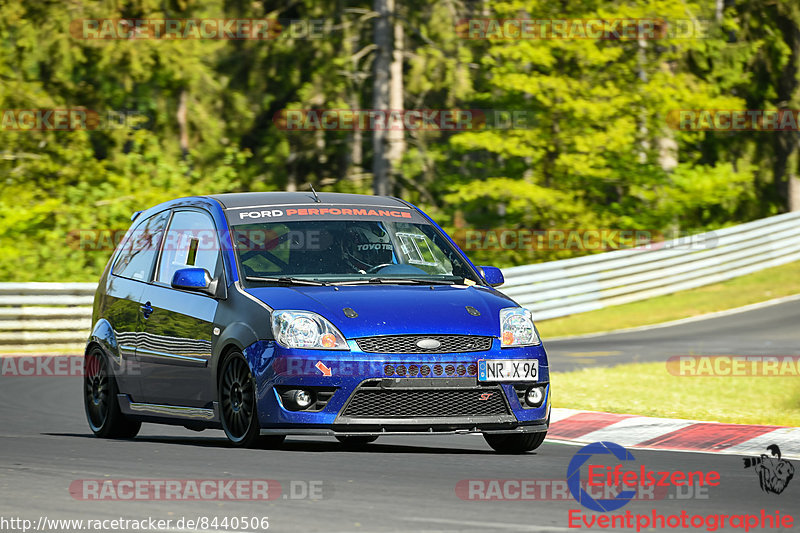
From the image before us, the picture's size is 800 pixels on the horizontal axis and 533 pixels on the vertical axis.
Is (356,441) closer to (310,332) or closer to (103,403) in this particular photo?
(310,332)

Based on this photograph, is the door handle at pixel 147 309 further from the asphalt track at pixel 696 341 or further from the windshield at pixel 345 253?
the asphalt track at pixel 696 341

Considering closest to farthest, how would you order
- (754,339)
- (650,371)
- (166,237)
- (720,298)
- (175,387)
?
1. (175,387)
2. (166,237)
3. (650,371)
4. (754,339)
5. (720,298)

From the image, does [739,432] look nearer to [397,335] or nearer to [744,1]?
[397,335]

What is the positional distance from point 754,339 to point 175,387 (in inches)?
541

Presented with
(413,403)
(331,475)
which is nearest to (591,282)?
(413,403)

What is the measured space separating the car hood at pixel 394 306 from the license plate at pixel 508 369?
0.20 meters

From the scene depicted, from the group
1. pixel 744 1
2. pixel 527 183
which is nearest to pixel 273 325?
pixel 527 183

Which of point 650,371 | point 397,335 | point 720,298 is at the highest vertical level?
point 397,335

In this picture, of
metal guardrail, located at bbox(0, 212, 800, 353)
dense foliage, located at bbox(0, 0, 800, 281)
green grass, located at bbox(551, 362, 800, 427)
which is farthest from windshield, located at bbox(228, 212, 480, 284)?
dense foliage, located at bbox(0, 0, 800, 281)

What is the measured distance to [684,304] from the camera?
27.7 meters

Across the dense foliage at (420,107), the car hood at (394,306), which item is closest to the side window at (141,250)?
the car hood at (394,306)

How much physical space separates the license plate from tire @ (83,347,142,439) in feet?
10.8

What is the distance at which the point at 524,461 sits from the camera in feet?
30.8

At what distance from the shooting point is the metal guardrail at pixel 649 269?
2684cm
